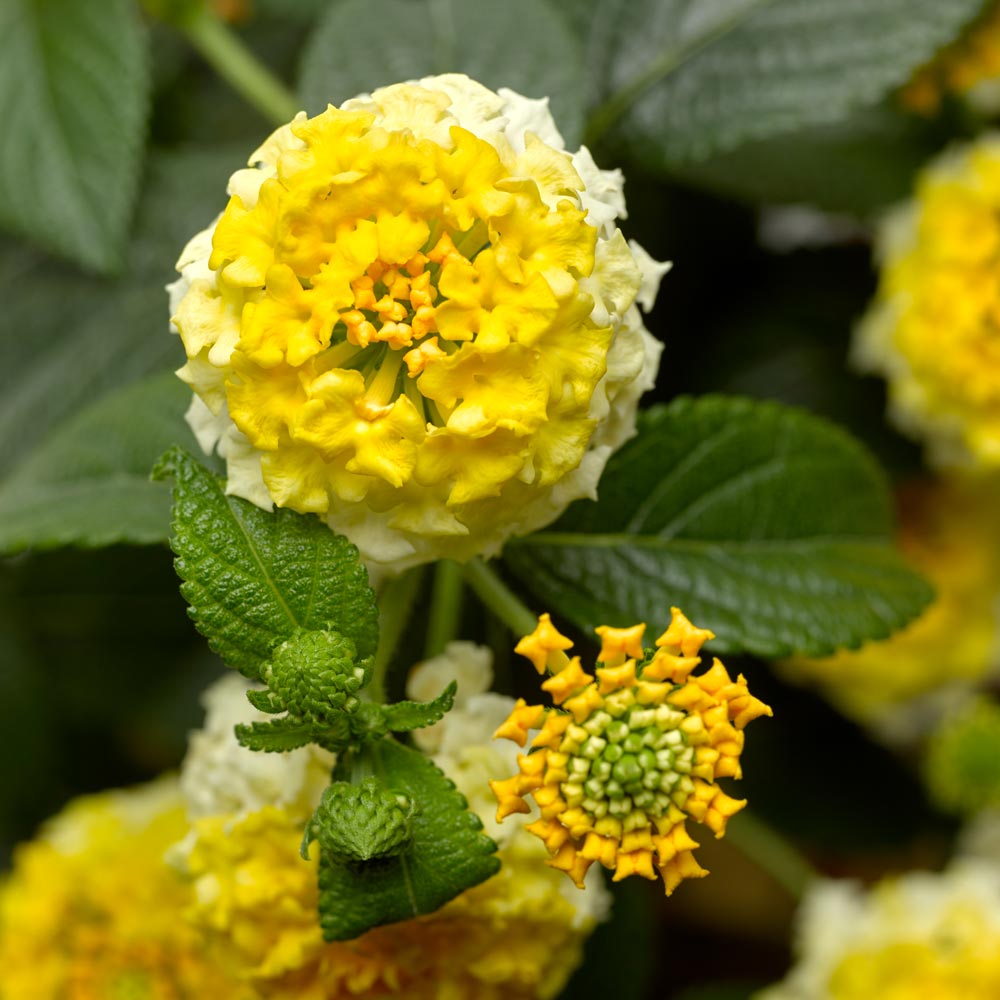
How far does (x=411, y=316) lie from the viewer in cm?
47

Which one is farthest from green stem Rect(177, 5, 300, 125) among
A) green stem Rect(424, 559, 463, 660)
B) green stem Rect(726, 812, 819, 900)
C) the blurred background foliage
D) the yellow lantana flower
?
green stem Rect(726, 812, 819, 900)

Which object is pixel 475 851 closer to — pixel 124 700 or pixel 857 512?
pixel 857 512

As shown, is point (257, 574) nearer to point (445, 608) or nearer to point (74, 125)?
point (445, 608)

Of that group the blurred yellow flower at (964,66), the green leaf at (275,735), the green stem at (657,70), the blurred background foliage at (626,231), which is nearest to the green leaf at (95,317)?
the blurred background foliage at (626,231)

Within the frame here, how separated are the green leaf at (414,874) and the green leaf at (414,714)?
0.02m

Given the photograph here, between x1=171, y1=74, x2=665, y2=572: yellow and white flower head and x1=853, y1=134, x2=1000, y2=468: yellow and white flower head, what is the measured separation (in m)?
0.43

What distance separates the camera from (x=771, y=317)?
3.24 ft

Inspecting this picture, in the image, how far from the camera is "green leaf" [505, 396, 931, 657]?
0.60 meters

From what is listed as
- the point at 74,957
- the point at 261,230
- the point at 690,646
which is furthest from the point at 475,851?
the point at 74,957

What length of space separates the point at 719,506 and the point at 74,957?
48 cm

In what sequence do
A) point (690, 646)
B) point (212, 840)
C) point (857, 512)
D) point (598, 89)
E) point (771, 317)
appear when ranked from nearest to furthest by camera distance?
1. point (690, 646)
2. point (212, 840)
3. point (857, 512)
4. point (598, 89)
5. point (771, 317)

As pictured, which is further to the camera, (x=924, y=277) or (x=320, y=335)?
(x=924, y=277)

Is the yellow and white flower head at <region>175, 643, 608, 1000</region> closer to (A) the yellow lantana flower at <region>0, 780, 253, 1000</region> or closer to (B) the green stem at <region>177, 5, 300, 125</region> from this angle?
(A) the yellow lantana flower at <region>0, 780, 253, 1000</region>

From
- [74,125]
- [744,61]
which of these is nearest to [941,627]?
[744,61]
